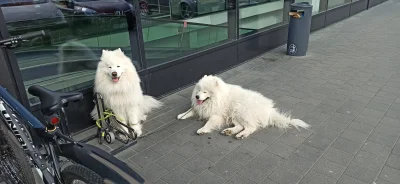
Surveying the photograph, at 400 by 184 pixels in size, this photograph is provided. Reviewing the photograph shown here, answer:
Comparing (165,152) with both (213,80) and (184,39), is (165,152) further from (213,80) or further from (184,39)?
(184,39)

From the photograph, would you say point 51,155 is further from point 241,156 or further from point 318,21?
point 318,21

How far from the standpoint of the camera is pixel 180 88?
5.68m

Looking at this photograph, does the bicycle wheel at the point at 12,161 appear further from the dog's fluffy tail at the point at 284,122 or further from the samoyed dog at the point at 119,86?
the dog's fluffy tail at the point at 284,122

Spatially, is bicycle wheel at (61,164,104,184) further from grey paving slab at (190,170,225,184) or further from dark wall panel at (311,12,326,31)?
dark wall panel at (311,12,326,31)

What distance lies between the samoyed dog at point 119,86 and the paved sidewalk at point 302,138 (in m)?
0.43

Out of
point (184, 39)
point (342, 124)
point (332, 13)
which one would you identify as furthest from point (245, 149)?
point (332, 13)

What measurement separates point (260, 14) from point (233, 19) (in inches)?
48.7

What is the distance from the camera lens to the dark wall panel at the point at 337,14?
1023 centimetres

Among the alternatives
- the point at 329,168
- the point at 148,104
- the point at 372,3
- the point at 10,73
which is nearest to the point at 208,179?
the point at 329,168

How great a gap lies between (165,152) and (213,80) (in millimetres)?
1212

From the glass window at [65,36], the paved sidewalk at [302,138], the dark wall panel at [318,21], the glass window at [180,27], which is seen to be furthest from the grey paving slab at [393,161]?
the dark wall panel at [318,21]

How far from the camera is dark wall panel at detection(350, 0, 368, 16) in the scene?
1182 cm

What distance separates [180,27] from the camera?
5.88 metres

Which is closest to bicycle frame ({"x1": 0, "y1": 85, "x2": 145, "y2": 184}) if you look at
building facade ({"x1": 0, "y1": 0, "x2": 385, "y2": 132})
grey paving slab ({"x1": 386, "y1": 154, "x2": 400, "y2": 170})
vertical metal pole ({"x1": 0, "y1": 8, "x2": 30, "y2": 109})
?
vertical metal pole ({"x1": 0, "y1": 8, "x2": 30, "y2": 109})
